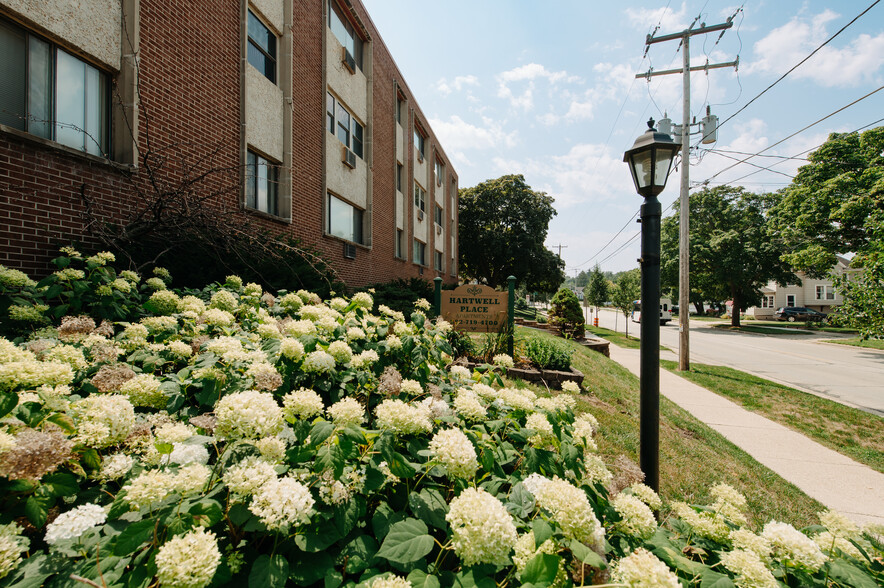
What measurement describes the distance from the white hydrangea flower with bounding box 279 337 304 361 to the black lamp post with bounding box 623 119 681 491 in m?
2.78

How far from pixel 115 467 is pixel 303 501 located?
0.70m

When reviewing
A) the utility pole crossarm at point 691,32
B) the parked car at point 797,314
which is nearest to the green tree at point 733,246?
the parked car at point 797,314

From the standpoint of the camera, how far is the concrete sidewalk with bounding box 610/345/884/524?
3.86m

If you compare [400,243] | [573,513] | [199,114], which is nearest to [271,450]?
[573,513]

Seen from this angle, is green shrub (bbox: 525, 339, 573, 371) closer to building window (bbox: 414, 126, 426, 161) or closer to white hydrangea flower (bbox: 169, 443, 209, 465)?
white hydrangea flower (bbox: 169, 443, 209, 465)

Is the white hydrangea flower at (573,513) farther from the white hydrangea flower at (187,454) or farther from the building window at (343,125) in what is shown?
the building window at (343,125)

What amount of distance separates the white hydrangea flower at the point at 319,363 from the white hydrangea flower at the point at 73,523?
1.02 meters

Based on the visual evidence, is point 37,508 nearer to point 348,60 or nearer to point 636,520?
point 636,520

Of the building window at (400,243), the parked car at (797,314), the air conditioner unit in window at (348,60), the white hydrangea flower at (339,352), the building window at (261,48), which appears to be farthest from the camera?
the parked car at (797,314)

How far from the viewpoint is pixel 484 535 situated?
108cm

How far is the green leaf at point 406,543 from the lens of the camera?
1088mm

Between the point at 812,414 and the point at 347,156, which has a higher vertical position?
the point at 347,156

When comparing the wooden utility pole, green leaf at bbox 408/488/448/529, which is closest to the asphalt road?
the wooden utility pole

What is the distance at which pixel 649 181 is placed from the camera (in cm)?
326
